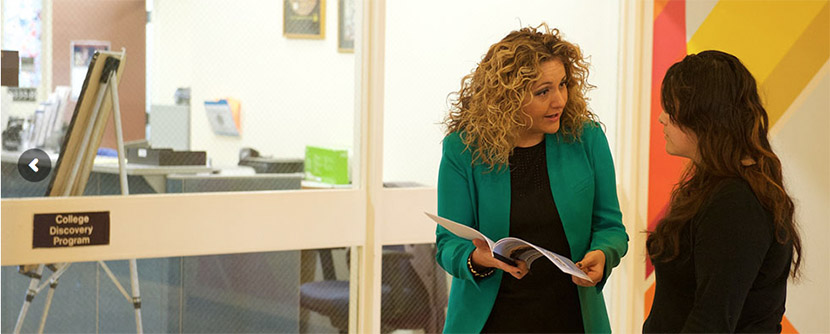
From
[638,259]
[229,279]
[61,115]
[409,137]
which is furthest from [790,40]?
[61,115]

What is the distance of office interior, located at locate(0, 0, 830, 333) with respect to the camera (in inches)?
112

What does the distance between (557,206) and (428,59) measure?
1.43 meters

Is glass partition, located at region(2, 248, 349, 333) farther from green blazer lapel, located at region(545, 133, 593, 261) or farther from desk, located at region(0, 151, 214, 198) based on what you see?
green blazer lapel, located at region(545, 133, 593, 261)

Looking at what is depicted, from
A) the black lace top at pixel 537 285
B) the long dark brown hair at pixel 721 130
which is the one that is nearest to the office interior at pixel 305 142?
the black lace top at pixel 537 285

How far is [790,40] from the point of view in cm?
354

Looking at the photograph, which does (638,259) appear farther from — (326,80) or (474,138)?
(474,138)

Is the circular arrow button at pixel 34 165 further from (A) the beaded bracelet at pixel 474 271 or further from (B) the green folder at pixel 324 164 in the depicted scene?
(A) the beaded bracelet at pixel 474 271

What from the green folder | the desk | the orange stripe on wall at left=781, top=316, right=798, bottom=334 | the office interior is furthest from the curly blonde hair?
the orange stripe on wall at left=781, top=316, right=798, bottom=334

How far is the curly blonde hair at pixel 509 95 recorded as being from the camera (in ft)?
6.53

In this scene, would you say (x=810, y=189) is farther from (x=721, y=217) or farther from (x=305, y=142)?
(x=721, y=217)

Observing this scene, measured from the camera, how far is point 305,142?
3.19m

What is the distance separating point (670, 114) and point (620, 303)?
2.16 metres

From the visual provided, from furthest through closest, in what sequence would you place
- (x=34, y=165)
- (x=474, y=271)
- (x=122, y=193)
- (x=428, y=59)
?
(x=428, y=59) → (x=122, y=193) → (x=34, y=165) → (x=474, y=271)

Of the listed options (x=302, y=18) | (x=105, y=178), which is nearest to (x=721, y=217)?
(x=302, y=18)
